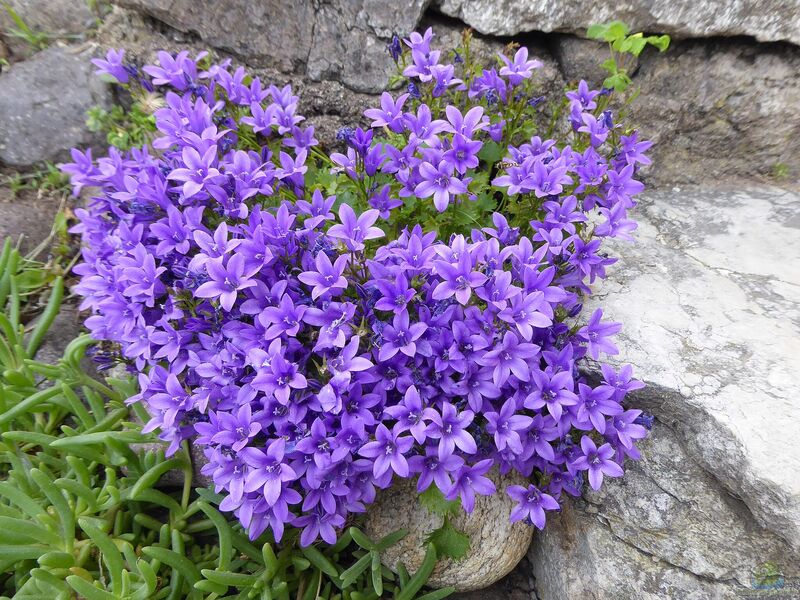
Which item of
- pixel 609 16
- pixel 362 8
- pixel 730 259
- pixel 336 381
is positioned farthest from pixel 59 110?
pixel 730 259

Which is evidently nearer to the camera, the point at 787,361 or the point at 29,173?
the point at 787,361

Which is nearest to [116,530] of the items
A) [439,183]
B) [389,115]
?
[439,183]

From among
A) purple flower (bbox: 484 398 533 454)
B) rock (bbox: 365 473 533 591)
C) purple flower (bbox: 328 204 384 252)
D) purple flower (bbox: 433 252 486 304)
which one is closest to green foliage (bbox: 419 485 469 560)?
rock (bbox: 365 473 533 591)

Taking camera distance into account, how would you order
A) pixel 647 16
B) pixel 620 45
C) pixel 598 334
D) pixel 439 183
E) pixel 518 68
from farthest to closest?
pixel 647 16
pixel 620 45
pixel 518 68
pixel 439 183
pixel 598 334

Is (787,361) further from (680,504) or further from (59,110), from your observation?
(59,110)

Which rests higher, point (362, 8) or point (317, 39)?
point (362, 8)

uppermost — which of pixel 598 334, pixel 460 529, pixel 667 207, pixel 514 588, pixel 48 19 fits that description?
pixel 667 207

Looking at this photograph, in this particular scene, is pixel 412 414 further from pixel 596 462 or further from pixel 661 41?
pixel 661 41
